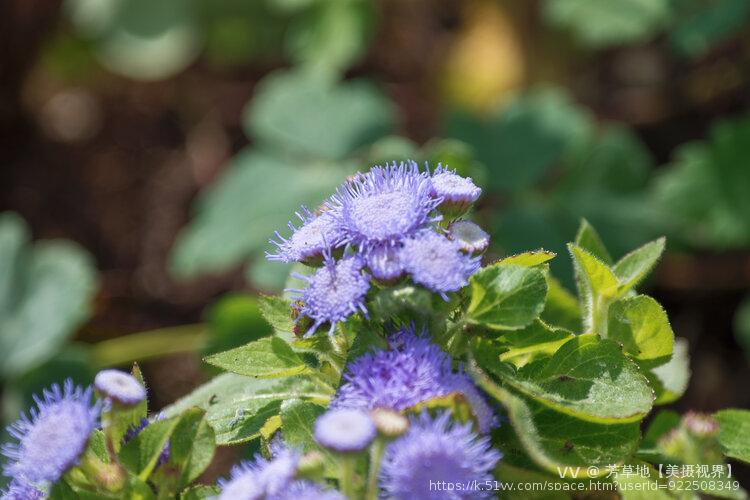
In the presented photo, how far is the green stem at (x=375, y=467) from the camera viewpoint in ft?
2.68

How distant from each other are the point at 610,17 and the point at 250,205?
1.02 meters

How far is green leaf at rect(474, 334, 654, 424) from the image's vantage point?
37.7 inches

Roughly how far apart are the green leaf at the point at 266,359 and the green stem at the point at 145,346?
1299 mm

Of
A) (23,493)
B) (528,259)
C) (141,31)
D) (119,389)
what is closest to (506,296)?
(528,259)

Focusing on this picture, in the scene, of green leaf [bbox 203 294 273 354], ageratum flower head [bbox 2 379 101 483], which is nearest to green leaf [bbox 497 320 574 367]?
ageratum flower head [bbox 2 379 101 483]

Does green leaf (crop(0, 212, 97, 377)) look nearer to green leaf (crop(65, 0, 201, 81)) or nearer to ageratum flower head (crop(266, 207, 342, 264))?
green leaf (crop(65, 0, 201, 81))

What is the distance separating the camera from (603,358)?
1.00 meters

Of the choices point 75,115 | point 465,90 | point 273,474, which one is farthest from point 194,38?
point 273,474

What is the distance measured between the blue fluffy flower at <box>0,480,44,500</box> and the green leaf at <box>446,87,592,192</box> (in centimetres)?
146

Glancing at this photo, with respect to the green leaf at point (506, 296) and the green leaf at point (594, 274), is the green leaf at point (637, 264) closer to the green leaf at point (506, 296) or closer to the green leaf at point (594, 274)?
the green leaf at point (594, 274)

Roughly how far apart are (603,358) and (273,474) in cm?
40

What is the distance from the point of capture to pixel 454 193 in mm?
1003

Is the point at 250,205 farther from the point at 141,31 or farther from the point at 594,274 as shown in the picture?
the point at 594,274

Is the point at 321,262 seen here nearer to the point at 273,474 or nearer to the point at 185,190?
the point at 273,474
